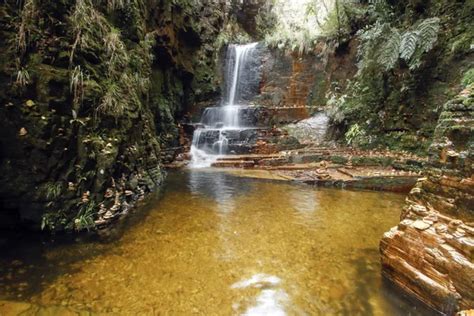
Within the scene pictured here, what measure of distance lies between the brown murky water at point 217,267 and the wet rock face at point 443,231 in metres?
0.24

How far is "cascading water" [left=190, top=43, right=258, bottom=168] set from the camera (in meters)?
10.6

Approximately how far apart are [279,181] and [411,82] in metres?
4.65

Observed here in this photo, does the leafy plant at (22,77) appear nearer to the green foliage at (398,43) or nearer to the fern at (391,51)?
the green foliage at (398,43)

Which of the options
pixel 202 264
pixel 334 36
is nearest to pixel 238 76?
pixel 334 36

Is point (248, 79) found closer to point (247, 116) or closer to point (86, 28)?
point (247, 116)

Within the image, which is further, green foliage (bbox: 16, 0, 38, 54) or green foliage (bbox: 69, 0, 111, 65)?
green foliage (bbox: 69, 0, 111, 65)

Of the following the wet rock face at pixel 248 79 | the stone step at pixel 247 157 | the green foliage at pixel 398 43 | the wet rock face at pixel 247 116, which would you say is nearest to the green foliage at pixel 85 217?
the stone step at pixel 247 157

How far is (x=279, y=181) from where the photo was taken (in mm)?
7090

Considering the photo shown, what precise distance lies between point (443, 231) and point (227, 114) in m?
10.3

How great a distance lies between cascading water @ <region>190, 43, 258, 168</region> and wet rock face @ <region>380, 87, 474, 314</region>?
24.4 feet

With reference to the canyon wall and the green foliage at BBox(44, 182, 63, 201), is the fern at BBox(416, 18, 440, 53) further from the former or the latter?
→ the green foliage at BBox(44, 182, 63, 201)

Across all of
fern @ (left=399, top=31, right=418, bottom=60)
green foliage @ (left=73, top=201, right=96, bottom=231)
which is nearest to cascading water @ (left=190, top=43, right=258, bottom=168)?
green foliage @ (left=73, top=201, right=96, bottom=231)

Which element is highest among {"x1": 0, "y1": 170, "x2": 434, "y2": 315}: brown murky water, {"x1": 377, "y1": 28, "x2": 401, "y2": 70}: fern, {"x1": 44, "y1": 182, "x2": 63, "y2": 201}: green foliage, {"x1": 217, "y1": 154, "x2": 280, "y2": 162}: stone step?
{"x1": 377, "y1": 28, "x2": 401, "y2": 70}: fern

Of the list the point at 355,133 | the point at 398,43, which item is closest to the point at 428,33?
the point at 398,43
